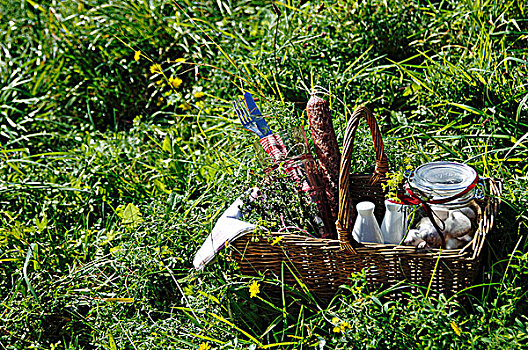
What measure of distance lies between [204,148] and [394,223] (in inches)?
54.4

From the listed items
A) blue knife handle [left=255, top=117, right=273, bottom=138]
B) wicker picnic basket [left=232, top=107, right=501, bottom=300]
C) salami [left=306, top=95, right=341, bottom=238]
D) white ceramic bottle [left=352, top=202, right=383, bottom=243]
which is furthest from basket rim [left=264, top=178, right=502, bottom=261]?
blue knife handle [left=255, top=117, right=273, bottom=138]

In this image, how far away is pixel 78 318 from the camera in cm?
239

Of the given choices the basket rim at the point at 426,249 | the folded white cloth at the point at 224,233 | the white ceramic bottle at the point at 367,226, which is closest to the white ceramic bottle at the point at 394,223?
the white ceramic bottle at the point at 367,226

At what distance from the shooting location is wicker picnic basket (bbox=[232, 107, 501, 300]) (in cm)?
187

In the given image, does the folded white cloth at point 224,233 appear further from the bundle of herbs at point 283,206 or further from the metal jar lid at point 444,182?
the metal jar lid at point 444,182

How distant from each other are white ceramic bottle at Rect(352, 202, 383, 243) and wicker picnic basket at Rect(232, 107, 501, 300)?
0.09 metres

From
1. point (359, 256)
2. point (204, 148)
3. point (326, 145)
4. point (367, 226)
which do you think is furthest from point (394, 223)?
point (204, 148)

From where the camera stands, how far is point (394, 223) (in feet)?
6.71

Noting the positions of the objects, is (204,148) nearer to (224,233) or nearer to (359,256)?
(224,233)

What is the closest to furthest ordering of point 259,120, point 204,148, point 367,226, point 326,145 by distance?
point 367,226, point 326,145, point 259,120, point 204,148

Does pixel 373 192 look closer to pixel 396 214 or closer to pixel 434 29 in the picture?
pixel 396 214

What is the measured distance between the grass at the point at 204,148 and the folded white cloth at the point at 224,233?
0.08 m

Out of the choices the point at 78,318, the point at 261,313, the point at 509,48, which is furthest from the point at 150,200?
the point at 509,48

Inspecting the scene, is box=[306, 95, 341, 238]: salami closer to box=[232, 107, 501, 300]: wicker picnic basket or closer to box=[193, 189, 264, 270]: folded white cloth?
box=[232, 107, 501, 300]: wicker picnic basket
